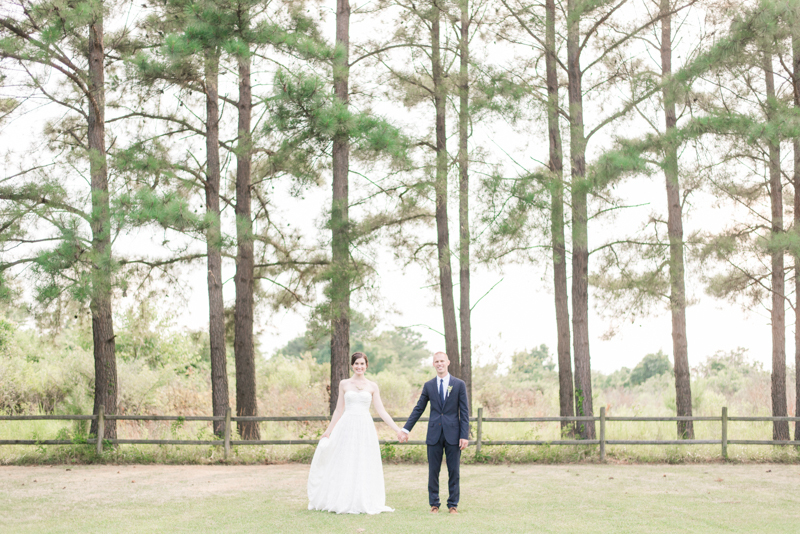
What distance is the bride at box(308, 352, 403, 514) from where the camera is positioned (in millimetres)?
7320

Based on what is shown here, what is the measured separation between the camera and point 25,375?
18812mm

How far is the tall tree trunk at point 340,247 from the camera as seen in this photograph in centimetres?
1279

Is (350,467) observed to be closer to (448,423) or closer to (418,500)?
(448,423)

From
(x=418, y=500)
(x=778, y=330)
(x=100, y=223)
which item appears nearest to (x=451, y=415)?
(x=418, y=500)

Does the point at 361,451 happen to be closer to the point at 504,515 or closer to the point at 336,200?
the point at 504,515

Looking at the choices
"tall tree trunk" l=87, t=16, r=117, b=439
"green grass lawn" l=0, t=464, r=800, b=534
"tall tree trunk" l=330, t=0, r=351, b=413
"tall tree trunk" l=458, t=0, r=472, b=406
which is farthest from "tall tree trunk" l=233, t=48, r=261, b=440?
"tall tree trunk" l=458, t=0, r=472, b=406

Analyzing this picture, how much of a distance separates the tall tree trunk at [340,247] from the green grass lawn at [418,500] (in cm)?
182

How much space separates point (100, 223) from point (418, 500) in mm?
7259

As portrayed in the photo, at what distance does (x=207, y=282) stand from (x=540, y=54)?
7656 millimetres

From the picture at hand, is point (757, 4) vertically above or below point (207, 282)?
above

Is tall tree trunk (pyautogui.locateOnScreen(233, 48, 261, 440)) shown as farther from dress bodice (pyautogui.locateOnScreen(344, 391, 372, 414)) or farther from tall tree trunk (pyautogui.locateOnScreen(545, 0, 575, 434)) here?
dress bodice (pyautogui.locateOnScreen(344, 391, 372, 414))

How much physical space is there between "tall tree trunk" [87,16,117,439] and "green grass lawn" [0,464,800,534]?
1.57m

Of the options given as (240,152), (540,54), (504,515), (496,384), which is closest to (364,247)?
(240,152)

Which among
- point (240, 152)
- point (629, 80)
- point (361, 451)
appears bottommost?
point (361, 451)
